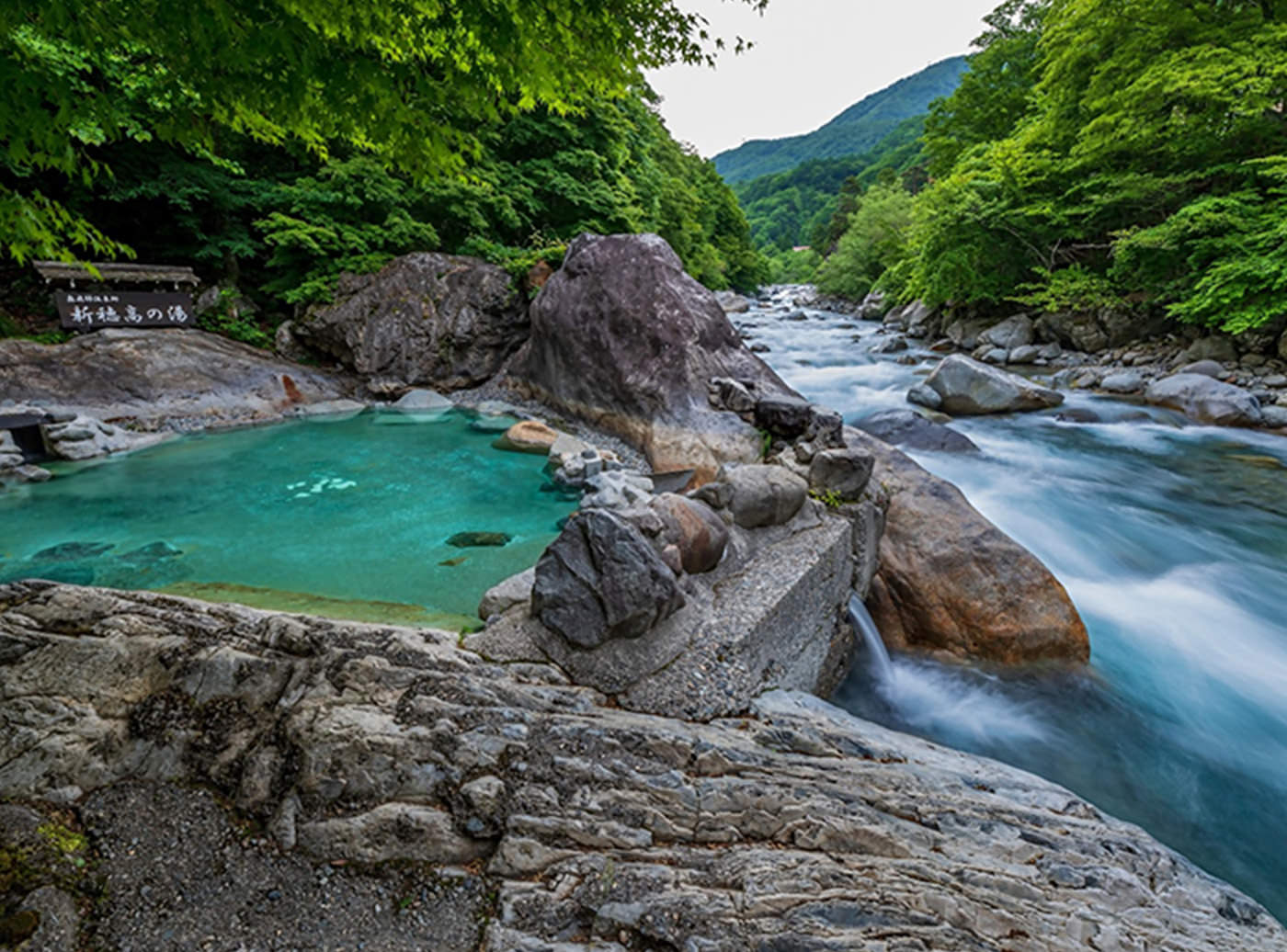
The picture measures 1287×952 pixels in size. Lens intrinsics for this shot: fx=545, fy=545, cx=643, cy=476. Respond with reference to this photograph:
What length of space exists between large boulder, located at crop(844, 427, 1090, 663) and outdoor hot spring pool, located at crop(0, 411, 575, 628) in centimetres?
366

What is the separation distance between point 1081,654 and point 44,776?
693 cm

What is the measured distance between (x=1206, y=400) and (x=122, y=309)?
70.6 ft

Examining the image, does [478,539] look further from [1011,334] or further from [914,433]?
[1011,334]

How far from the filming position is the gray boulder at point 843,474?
516 centimetres

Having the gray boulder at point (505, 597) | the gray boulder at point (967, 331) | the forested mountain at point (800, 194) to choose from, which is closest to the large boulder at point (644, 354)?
the gray boulder at point (505, 597)

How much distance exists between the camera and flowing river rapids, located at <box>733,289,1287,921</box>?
3.94m

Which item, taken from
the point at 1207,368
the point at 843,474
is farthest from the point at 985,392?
the point at 843,474

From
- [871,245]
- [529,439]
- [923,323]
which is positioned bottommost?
[529,439]

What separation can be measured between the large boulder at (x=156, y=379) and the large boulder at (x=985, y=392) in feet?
46.1

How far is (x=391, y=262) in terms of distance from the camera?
13383 mm

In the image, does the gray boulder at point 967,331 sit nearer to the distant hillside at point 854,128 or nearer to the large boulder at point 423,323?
the large boulder at point 423,323

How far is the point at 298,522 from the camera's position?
646 cm

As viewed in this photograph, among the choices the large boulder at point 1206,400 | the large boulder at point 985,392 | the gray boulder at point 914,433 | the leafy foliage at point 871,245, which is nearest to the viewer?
the gray boulder at point 914,433

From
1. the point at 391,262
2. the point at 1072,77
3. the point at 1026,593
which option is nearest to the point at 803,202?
the point at 1072,77
